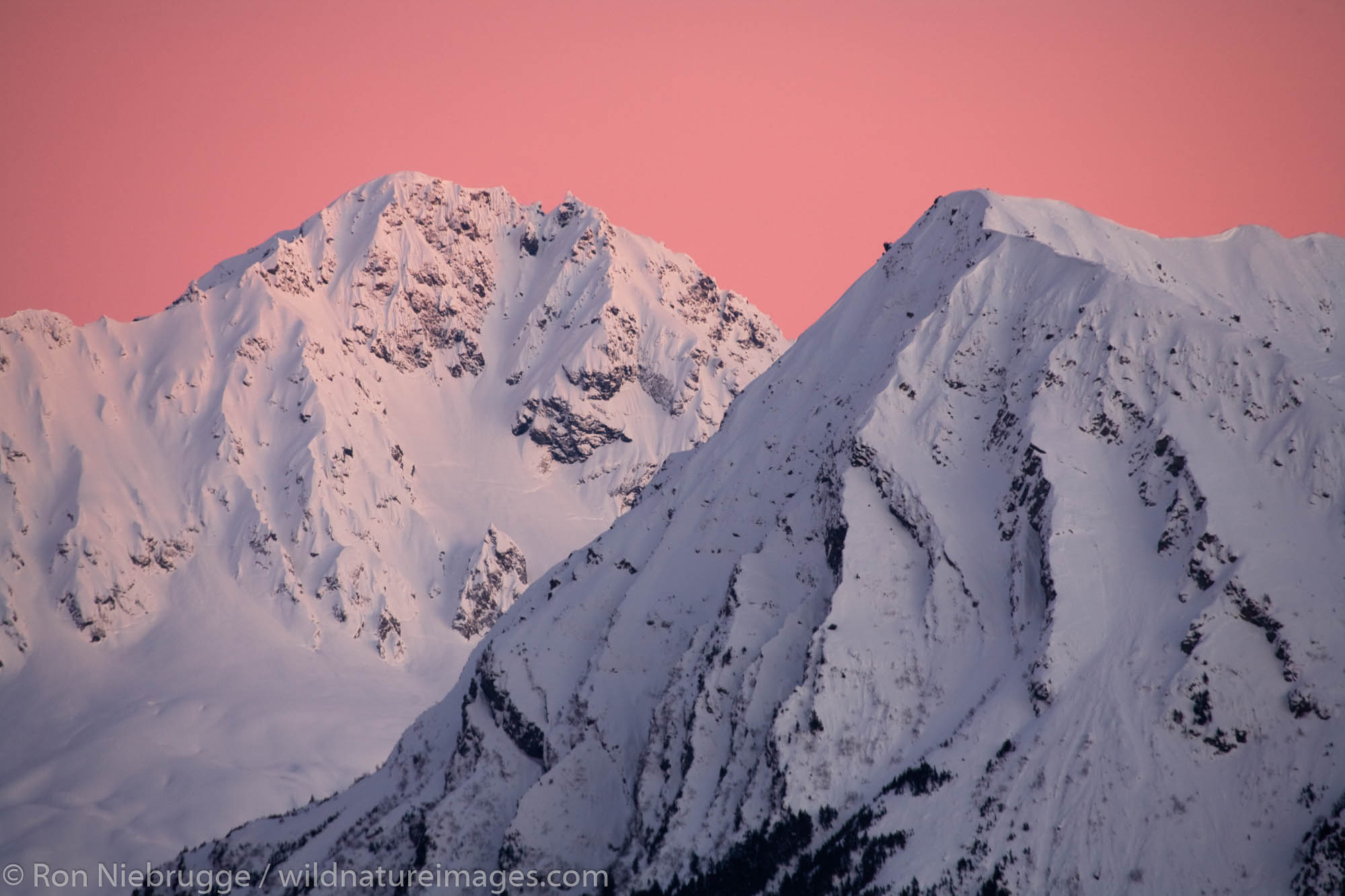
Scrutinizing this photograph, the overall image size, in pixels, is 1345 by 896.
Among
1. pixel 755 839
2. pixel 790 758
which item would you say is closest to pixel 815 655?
pixel 790 758

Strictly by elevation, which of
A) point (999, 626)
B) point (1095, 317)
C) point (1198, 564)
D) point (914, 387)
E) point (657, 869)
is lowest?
point (657, 869)

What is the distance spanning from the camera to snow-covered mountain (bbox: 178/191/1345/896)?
480ft

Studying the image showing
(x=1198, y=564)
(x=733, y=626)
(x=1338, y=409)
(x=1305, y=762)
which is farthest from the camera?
(x=733, y=626)

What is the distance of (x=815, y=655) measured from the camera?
562 ft

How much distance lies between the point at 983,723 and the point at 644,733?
5453cm

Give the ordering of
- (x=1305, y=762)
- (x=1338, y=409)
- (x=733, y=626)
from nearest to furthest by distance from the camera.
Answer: (x=1305, y=762), (x=1338, y=409), (x=733, y=626)

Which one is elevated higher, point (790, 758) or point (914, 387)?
point (914, 387)

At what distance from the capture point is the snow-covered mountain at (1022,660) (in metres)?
146

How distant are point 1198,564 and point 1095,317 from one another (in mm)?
Result: 43921

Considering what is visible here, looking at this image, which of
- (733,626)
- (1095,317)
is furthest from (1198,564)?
(733,626)

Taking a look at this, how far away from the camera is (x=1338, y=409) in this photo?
170m

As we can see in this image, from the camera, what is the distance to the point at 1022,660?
16400 cm

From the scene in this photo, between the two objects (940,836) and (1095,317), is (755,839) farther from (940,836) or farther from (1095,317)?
(1095,317)

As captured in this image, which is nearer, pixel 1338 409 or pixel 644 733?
pixel 1338 409
